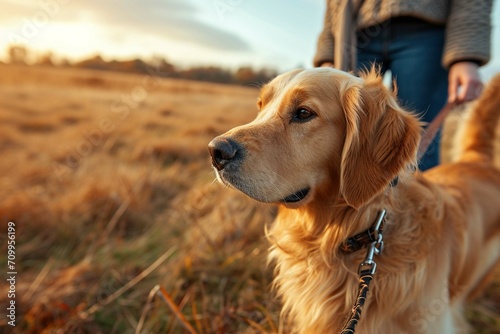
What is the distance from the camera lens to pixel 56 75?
10984 millimetres

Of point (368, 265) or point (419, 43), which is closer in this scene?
point (368, 265)

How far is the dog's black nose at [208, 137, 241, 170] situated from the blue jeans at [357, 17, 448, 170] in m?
1.26

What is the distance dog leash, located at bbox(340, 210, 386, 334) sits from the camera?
4.35ft

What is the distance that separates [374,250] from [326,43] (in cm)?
161

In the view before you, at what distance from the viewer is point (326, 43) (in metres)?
2.60

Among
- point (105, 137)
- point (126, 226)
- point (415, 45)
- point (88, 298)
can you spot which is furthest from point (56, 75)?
point (415, 45)

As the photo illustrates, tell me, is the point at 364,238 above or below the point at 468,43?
below

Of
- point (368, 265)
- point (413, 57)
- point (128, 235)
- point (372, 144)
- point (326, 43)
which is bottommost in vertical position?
point (128, 235)

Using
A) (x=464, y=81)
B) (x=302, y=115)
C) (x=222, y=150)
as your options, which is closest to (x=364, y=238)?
(x=302, y=115)

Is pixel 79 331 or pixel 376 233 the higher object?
pixel 376 233

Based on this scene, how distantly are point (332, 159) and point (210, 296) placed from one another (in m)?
1.49

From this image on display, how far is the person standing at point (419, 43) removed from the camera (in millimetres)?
2070

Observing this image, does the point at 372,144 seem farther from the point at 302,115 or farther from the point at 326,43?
the point at 326,43

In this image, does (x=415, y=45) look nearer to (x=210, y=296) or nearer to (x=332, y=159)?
(x=332, y=159)
